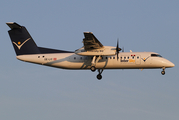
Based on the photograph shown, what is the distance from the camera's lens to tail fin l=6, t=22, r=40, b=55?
3055 cm

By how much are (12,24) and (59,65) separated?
6.60m

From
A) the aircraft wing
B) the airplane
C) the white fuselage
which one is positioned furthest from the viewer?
the white fuselage

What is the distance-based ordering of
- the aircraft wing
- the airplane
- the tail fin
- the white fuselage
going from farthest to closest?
the tail fin < the white fuselage < the airplane < the aircraft wing

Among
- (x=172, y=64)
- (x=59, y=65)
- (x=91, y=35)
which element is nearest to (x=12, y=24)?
(x=59, y=65)

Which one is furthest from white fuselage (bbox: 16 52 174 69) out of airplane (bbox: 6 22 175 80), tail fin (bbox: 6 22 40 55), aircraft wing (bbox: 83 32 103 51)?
aircraft wing (bbox: 83 32 103 51)

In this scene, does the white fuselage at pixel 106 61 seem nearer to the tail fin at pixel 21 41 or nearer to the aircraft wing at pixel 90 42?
the tail fin at pixel 21 41

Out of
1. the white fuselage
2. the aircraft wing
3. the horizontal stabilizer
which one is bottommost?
the white fuselage

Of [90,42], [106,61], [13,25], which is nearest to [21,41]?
[13,25]

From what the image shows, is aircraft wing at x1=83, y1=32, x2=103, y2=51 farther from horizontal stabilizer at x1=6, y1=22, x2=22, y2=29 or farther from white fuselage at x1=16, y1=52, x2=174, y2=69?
horizontal stabilizer at x1=6, y1=22, x2=22, y2=29

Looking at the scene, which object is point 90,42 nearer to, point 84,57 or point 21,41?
point 84,57

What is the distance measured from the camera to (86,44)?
27.7 metres

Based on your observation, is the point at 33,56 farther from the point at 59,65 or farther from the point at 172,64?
the point at 172,64

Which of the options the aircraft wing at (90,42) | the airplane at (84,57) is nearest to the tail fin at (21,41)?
the airplane at (84,57)

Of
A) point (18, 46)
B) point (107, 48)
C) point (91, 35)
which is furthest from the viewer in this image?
point (18, 46)
